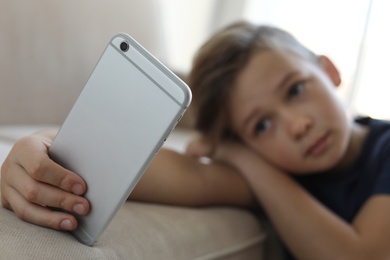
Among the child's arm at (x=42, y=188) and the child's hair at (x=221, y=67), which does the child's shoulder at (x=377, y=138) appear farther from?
the child's arm at (x=42, y=188)

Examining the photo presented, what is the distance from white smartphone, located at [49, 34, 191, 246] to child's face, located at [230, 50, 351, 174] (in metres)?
0.39

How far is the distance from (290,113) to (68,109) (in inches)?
22.3

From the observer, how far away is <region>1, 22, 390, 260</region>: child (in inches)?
30.9

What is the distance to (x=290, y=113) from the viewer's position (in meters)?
0.88

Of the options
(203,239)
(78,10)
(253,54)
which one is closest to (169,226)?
(203,239)

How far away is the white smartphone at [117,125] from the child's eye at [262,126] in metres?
0.41

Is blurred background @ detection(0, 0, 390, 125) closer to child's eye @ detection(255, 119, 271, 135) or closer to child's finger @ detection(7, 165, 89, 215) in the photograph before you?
child's eye @ detection(255, 119, 271, 135)

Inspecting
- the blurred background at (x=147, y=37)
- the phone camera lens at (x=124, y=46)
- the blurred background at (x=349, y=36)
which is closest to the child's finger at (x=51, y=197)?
the phone camera lens at (x=124, y=46)

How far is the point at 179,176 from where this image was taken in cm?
82

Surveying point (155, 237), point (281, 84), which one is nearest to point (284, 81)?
point (281, 84)

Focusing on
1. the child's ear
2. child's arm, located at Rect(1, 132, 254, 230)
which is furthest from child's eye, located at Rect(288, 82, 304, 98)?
child's arm, located at Rect(1, 132, 254, 230)

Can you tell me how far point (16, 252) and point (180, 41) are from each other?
1.53 metres

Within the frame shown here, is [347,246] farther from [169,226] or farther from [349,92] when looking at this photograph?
[349,92]

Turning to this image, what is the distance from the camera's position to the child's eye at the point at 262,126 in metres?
0.91
